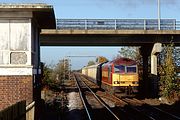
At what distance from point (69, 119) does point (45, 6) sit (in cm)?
695

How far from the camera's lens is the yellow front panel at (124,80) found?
33531 millimetres

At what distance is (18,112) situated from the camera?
13.0 m

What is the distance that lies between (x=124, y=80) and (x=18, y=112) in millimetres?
21138

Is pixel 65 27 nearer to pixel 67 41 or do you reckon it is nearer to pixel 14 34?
pixel 67 41

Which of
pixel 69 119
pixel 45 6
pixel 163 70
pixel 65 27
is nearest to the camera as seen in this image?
→ pixel 45 6

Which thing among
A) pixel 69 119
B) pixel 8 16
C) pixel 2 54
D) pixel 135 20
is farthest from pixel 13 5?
pixel 135 20

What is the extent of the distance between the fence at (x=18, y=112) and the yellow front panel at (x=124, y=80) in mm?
18020

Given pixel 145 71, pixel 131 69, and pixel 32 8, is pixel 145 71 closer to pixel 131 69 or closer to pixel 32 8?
pixel 131 69

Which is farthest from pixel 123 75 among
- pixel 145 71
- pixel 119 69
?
pixel 145 71

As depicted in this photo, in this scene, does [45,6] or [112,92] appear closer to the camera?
[45,6]

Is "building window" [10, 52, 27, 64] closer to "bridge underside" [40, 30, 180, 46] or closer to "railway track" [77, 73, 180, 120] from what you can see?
"railway track" [77, 73, 180, 120]

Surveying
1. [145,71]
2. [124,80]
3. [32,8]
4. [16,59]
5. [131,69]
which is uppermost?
A: [32,8]

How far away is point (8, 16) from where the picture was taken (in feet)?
53.5

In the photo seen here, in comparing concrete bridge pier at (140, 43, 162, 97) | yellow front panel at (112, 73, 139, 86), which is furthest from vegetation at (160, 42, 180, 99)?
concrete bridge pier at (140, 43, 162, 97)
